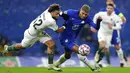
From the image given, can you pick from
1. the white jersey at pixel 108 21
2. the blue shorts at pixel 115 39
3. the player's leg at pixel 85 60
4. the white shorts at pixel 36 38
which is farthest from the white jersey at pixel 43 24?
the blue shorts at pixel 115 39

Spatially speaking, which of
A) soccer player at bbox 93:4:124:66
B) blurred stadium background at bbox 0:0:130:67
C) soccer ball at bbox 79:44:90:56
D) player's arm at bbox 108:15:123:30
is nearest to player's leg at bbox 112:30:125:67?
soccer player at bbox 93:4:124:66

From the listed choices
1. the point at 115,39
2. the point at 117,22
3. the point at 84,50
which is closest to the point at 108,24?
the point at 117,22

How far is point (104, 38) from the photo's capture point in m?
18.0

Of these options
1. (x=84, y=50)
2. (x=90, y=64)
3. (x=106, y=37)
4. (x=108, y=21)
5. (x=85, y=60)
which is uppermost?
(x=108, y=21)

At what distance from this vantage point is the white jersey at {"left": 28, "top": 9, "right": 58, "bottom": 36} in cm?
1375

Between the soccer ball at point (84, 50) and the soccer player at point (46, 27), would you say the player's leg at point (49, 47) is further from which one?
the soccer ball at point (84, 50)

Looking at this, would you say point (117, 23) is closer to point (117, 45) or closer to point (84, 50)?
point (117, 45)

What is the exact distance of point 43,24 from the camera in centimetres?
1398

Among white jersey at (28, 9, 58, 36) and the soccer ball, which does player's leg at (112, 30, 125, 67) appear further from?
the soccer ball

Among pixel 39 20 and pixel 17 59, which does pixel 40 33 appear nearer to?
pixel 39 20

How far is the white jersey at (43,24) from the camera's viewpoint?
1375 centimetres

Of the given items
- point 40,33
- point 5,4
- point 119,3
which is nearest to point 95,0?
point 119,3

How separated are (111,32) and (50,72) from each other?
5251 mm

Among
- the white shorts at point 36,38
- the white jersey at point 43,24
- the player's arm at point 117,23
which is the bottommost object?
the white shorts at point 36,38
